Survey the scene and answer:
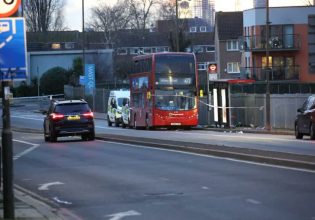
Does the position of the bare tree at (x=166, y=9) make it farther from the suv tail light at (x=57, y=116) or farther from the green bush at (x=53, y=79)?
the suv tail light at (x=57, y=116)

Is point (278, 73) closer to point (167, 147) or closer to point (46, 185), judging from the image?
point (167, 147)

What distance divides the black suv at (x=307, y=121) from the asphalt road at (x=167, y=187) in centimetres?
770

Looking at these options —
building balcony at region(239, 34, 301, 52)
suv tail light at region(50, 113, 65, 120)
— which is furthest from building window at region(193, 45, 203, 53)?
suv tail light at region(50, 113, 65, 120)

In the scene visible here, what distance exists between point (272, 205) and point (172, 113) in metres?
29.7

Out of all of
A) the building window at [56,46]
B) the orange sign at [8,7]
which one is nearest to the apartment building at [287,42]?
the building window at [56,46]

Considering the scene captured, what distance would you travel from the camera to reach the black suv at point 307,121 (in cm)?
2658

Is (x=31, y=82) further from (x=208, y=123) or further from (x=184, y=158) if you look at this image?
(x=184, y=158)

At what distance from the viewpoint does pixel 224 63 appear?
8750 cm

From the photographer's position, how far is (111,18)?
11112cm

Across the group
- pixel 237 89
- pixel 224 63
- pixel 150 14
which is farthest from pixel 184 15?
pixel 237 89

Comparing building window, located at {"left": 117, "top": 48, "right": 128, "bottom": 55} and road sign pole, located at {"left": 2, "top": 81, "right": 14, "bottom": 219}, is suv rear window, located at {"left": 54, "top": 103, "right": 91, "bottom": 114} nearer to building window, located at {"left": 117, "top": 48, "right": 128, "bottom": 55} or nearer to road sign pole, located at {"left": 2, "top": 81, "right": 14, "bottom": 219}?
road sign pole, located at {"left": 2, "top": 81, "right": 14, "bottom": 219}

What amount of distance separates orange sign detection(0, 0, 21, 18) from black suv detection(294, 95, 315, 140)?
61.5ft

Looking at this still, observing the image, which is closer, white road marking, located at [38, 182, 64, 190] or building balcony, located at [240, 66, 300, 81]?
white road marking, located at [38, 182, 64, 190]

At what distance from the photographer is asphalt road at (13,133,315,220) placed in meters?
10.7
